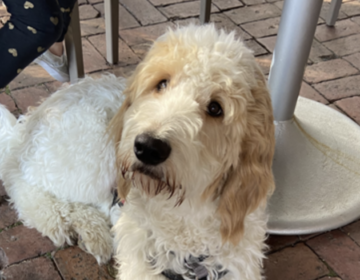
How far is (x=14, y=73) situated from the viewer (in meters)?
2.10

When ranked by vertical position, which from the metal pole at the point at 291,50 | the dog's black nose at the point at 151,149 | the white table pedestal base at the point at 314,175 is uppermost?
the dog's black nose at the point at 151,149

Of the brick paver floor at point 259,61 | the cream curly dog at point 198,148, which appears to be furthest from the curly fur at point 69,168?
the cream curly dog at point 198,148

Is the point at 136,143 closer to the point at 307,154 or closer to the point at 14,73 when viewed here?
the point at 14,73

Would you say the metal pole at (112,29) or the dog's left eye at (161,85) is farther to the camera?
the metal pole at (112,29)

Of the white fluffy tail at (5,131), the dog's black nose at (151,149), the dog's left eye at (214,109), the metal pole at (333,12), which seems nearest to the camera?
the dog's black nose at (151,149)

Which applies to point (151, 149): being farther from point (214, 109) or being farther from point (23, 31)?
point (23, 31)

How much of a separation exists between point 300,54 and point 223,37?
2.95ft

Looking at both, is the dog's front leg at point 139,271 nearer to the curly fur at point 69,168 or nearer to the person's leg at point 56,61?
the curly fur at point 69,168

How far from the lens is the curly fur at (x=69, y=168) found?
2.08m

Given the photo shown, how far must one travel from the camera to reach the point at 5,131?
2316 millimetres

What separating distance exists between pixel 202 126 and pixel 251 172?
0.74 feet

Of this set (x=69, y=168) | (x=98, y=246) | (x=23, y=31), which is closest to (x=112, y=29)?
(x=23, y=31)

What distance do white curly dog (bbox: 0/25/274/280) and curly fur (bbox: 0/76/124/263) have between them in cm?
1

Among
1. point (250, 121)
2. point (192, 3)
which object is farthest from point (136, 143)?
point (192, 3)
